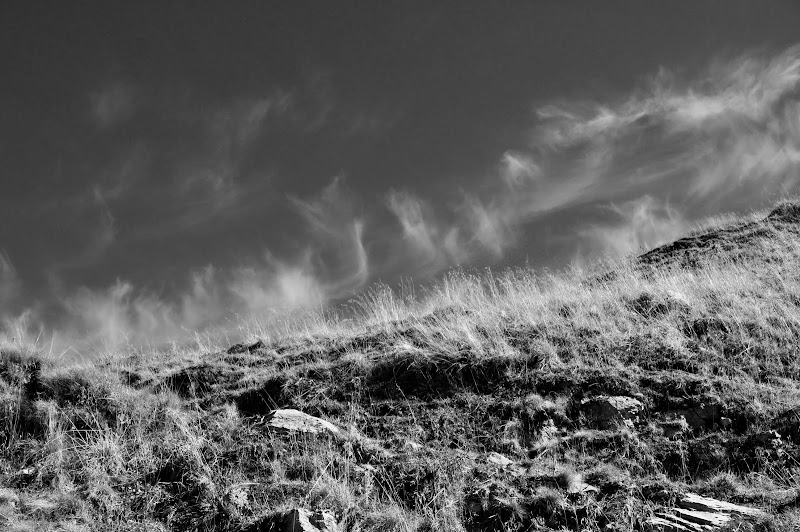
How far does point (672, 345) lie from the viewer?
29.0 feet

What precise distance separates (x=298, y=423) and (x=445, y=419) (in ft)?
6.27

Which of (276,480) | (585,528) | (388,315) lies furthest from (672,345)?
(276,480)

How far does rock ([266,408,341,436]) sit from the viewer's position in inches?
296

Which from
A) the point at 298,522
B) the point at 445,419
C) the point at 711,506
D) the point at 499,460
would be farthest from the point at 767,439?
the point at 298,522

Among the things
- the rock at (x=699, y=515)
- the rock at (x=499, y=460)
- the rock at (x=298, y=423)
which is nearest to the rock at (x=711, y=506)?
the rock at (x=699, y=515)

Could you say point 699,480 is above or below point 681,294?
below

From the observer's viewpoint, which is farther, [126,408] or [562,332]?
[562,332]

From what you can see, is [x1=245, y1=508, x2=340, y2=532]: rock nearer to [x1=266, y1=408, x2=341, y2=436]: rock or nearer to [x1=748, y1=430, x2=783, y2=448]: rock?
[x1=266, y1=408, x2=341, y2=436]: rock

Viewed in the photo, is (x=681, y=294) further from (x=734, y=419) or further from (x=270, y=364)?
(x=270, y=364)

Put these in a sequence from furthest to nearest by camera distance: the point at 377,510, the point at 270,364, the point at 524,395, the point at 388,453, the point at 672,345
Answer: the point at 270,364 < the point at 672,345 < the point at 524,395 < the point at 388,453 < the point at 377,510

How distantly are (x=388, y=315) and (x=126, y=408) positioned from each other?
4.92 meters

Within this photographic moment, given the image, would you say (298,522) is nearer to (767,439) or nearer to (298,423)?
(298,423)

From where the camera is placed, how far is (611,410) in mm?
7590

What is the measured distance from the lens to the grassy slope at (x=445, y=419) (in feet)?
19.9
